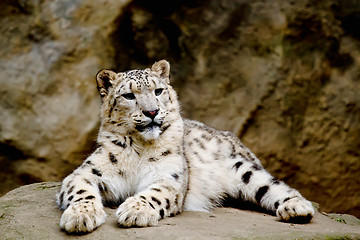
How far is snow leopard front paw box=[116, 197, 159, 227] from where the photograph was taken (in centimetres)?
345

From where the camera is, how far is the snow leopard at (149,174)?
12.5 ft

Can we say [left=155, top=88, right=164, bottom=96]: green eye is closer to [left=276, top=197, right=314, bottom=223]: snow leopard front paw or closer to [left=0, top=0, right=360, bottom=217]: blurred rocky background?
[left=276, top=197, right=314, bottom=223]: snow leopard front paw

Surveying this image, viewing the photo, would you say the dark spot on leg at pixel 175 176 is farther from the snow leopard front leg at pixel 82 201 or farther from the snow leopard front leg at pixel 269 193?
the snow leopard front leg at pixel 269 193

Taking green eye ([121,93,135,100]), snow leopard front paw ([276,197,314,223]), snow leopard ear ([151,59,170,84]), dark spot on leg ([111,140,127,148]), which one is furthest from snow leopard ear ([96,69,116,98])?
snow leopard front paw ([276,197,314,223])

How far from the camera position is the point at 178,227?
139 inches

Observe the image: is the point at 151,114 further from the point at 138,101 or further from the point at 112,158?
the point at 112,158

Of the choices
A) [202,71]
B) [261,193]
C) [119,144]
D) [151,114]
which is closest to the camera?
[151,114]

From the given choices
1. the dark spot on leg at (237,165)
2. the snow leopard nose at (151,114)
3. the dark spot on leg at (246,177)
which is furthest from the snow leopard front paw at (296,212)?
the snow leopard nose at (151,114)

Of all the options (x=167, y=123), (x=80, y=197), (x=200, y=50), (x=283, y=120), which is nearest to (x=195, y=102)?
(x=200, y=50)

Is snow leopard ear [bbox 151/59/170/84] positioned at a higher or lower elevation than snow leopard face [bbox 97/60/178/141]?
higher

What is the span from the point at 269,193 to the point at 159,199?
115 cm

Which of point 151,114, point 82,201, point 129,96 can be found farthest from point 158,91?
point 82,201

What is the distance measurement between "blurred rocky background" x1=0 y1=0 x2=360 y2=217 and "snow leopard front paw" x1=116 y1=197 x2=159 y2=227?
10.3 feet

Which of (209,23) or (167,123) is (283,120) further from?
(167,123)
